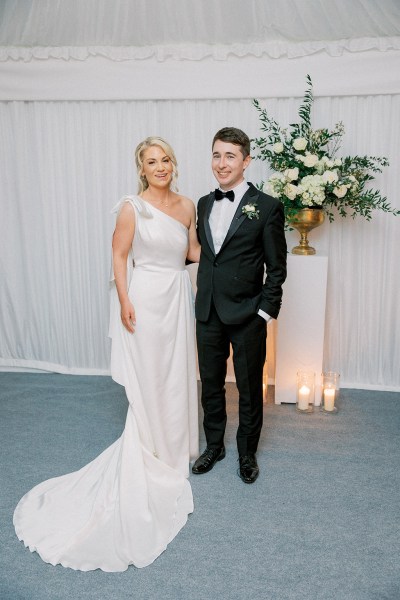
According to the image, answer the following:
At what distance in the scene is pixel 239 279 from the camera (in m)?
2.81

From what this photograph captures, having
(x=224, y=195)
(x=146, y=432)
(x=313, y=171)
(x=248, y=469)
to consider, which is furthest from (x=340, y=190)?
(x=146, y=432)

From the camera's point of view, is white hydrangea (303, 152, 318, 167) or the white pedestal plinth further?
the white pedestal plinth

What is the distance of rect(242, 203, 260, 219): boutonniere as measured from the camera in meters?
2.72

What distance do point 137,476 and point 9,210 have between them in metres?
2.69

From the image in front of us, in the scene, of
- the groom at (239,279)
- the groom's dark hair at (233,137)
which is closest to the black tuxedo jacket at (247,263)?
the groom at (239,279)

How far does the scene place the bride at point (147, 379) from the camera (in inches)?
104

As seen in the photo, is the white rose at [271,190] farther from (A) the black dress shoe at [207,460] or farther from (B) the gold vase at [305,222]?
(A) the black dress shoe at [207,460]

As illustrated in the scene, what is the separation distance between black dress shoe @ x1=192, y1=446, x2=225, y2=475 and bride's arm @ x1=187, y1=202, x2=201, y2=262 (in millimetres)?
1051

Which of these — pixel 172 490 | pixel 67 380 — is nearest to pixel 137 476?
pixel 172 490

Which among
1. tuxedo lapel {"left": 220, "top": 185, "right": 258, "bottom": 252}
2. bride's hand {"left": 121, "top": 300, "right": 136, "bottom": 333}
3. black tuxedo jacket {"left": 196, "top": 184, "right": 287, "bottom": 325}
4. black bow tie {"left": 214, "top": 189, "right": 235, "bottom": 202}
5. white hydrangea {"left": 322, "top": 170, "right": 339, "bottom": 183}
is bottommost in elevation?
bride's hand {"left": 121, "top": 300, "right": 136, "bottom": 333}

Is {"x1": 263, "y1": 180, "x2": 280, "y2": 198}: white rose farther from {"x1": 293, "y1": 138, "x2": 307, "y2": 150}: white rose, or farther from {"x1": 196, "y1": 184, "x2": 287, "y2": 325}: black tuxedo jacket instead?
Result: {"x1": 196, "y1": 184, "x2": 287, "y2": 325}: black tuxedo jacket

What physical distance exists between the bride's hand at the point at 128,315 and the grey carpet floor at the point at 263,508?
88 cm

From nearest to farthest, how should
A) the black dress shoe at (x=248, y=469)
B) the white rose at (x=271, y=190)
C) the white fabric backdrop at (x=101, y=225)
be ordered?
the black dress shoe at (x=248, y=469)
the white rose at (x=271, y=190)
the white fabric backdrop at (x=101, y=225)

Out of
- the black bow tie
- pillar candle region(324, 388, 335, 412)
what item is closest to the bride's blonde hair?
the black bow tie
